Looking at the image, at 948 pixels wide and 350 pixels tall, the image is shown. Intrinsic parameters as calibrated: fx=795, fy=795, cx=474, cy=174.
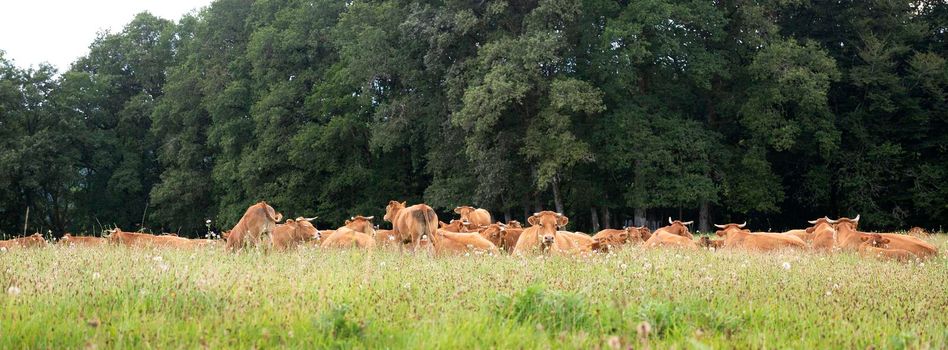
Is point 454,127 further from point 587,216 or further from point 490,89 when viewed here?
point 587,216

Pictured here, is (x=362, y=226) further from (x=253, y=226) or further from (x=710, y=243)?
(x=710, y=243)

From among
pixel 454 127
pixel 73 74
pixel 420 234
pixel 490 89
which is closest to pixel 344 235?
pixel 420 234

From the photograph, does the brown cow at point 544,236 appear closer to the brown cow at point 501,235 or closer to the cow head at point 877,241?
the brown cow at point 501,235

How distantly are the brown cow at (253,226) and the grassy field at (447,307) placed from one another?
13.4ft

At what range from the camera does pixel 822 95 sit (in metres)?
29.7

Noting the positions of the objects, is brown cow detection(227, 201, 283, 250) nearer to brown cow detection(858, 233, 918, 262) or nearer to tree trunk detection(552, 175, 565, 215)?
brown cow detection(858, 233, 918, 262)

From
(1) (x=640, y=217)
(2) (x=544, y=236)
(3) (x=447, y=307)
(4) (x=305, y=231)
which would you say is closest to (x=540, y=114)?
(1) (x=640, y=217)

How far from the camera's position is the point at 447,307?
6.16 m

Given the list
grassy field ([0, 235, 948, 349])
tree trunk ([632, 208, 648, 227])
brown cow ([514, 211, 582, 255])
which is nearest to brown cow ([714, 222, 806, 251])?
brown cow ([514, 211, 582, 255])

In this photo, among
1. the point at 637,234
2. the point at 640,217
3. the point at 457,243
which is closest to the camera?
the point at 457,243

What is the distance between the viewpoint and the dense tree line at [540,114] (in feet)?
99.5

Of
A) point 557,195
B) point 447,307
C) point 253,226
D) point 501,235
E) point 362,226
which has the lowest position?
point 447,307

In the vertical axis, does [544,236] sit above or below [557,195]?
below

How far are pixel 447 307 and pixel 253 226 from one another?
296 inches
